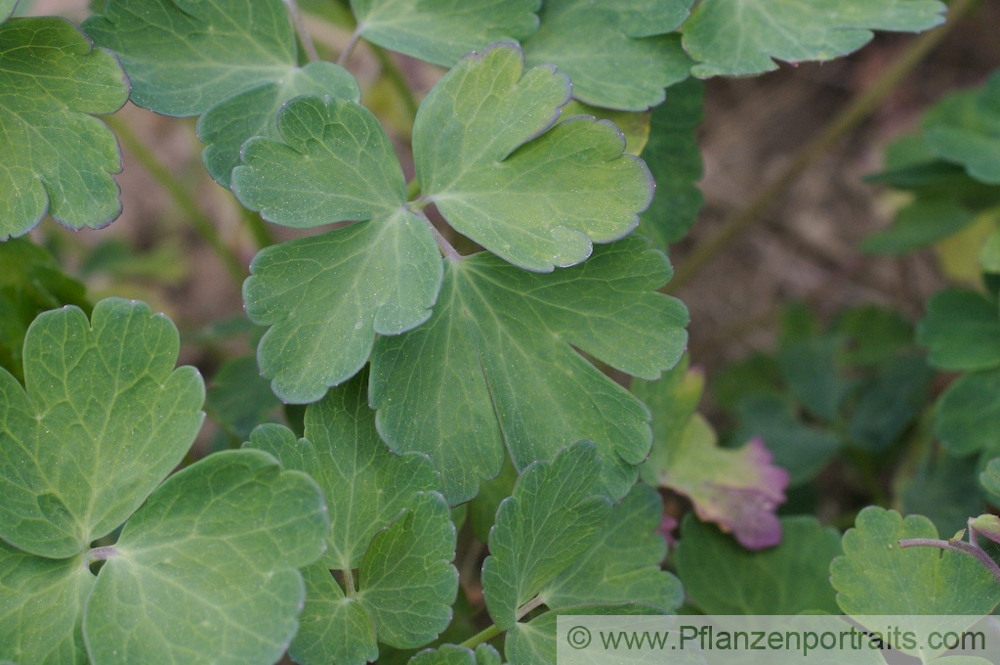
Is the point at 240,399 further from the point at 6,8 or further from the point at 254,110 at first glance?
the point at 6,8

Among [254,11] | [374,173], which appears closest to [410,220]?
[374,173]

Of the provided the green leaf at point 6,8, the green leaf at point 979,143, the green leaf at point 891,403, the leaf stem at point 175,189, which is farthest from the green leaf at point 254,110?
the green leaf at point 891,403

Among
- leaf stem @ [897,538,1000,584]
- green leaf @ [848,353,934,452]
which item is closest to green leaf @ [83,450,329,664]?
leaf stem @ [897,538,1000,584]

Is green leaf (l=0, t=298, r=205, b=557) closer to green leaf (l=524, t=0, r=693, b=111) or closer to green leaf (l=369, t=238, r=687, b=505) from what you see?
green leaf (l=369, t=238, r=687, b=505)

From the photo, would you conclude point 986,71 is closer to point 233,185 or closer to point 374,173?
point 374,173

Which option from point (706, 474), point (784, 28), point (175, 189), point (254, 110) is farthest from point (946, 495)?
point (175, 189)
